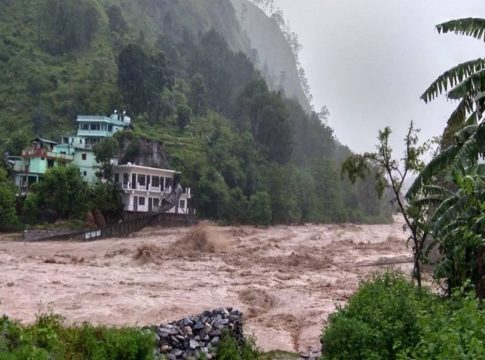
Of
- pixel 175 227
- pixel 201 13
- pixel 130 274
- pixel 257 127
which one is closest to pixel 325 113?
pixel 201 13

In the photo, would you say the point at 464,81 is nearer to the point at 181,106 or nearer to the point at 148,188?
the point at 148,188

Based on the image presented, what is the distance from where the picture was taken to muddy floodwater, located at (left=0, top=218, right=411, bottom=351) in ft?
52.3

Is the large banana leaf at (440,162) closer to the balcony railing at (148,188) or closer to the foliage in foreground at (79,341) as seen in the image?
the foliage in foreground at (79,341)

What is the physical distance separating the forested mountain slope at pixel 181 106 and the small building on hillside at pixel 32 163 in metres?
1.73

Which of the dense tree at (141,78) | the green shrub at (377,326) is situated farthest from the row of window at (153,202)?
the green shrub at (377,326)

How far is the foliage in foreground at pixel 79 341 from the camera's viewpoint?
317 inches

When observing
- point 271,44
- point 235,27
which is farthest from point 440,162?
point 271,44

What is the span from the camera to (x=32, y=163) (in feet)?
135

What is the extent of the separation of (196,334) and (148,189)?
35.5 m

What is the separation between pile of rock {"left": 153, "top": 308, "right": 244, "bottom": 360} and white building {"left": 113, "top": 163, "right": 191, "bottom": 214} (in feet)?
109

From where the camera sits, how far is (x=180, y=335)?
9.71m

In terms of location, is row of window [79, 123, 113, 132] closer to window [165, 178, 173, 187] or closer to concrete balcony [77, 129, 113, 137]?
concrete balcony [77, 129, 113, 137]

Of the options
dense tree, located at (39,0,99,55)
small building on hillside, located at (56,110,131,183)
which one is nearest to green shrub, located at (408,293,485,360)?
small building on hillside, located at (56,110,131,183)

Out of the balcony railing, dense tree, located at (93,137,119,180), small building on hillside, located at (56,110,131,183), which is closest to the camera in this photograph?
dense tree, located at (93,137,119,180)
